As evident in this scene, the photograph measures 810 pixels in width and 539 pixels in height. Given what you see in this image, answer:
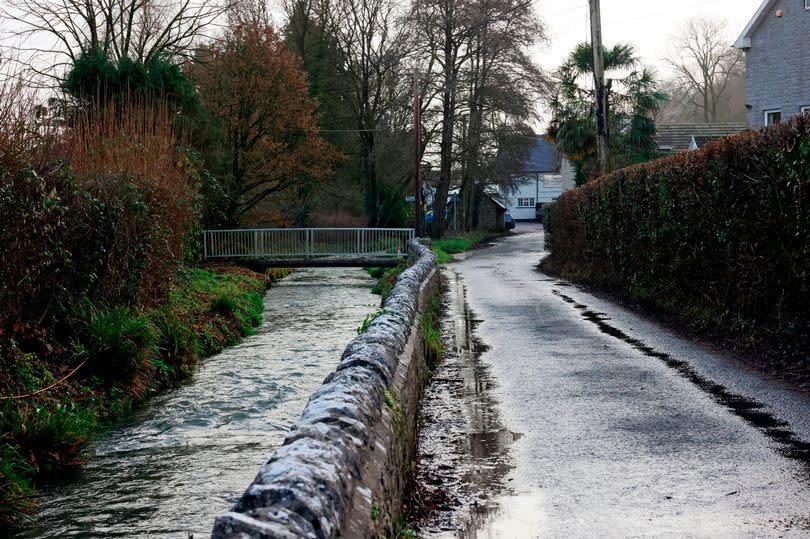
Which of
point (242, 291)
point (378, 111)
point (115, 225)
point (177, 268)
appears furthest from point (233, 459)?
point (378, 111)

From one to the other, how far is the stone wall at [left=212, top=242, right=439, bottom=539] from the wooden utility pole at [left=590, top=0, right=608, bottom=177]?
20.5 meters

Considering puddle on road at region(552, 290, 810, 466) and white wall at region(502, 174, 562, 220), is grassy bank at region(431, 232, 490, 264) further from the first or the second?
white wall at region(502, 174, 562, 220)

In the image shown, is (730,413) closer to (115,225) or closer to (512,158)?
(115,225)

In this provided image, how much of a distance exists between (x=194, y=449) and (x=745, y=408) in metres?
5.45

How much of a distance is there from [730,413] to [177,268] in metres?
11.4

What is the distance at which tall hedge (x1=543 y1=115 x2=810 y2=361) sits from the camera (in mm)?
9570

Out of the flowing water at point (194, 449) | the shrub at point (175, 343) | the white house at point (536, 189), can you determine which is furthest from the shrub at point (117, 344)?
the white house at point (536, 189)

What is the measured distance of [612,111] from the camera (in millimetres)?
37344

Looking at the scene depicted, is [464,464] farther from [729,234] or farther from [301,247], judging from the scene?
[301,247]

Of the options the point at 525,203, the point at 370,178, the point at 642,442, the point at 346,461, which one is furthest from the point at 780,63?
the point at 525,203

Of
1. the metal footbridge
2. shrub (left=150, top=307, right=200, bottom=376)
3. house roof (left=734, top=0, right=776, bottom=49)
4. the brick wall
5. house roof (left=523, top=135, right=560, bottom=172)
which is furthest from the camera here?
house roof (left=523, top=135, right=560, bottom=172)

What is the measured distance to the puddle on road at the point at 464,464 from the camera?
5371mm

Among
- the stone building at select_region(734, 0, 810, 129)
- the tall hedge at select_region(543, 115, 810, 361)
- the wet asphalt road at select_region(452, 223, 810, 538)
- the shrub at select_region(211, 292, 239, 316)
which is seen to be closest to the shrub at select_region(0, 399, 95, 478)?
the wet asphalt road at select_region(452, 223, 810, 538)

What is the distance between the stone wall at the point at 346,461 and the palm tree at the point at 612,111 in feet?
98.3
